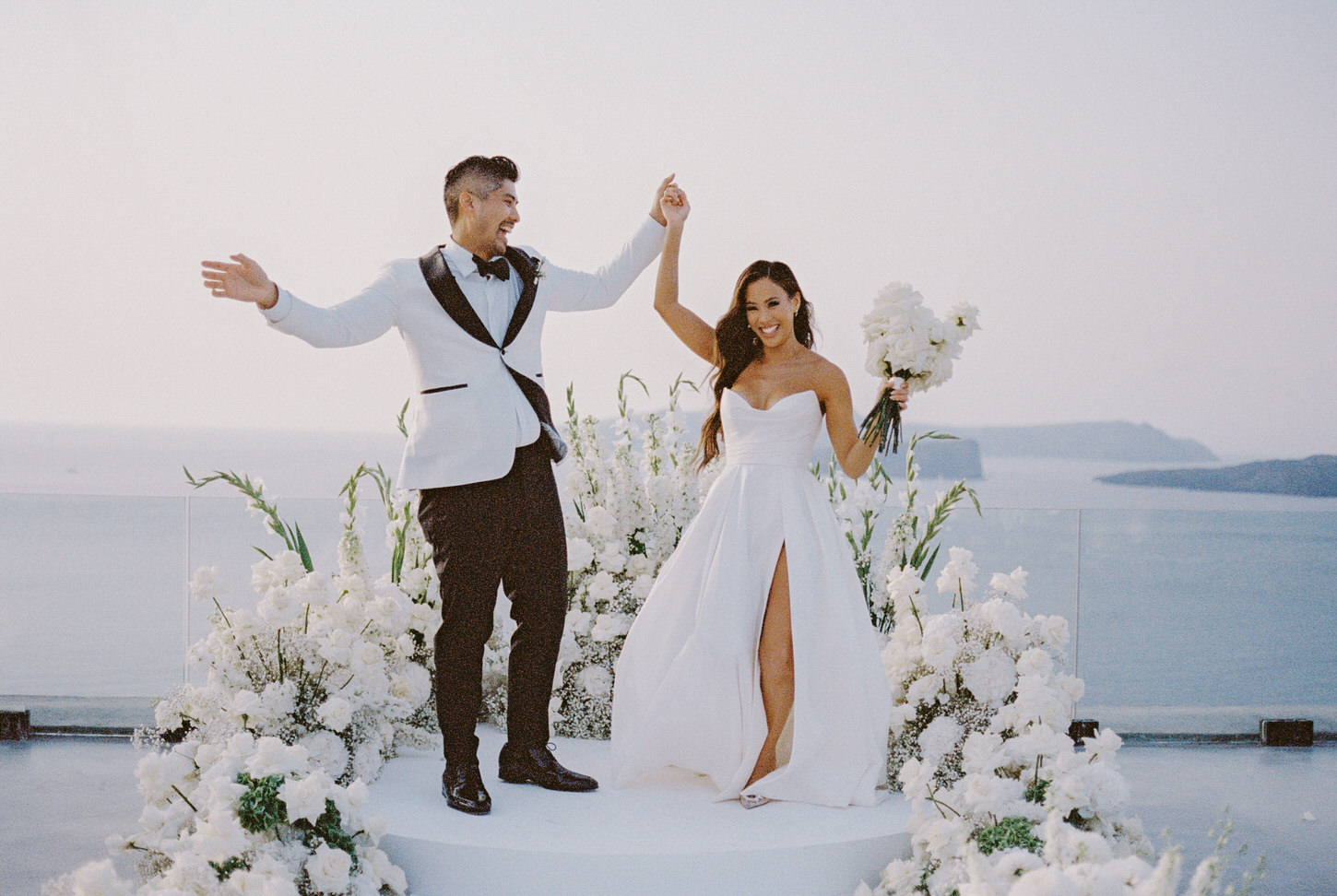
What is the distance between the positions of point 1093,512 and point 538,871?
369 cm

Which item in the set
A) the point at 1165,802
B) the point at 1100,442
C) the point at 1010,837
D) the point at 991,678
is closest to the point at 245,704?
the point at 1010,837

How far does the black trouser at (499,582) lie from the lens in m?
2.86

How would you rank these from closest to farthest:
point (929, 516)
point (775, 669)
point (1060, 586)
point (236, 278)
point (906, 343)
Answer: point (236, 278) < point (906, 343) < point (775, 669) < point (929, 516) < point (1060, 586)

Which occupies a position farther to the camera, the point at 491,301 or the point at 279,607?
the point at 279,607

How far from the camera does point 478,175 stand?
9.44 ft

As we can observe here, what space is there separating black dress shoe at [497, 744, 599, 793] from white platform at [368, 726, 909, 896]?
0.18 ft

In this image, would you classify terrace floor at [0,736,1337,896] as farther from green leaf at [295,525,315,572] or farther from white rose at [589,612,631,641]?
white rose at [589,612,631,641]

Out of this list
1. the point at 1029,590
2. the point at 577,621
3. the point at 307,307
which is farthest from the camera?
the point at 1029,590

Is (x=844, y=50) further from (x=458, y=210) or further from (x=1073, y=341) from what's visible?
(x=458, y=210)

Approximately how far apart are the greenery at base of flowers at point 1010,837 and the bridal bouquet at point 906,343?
108cm

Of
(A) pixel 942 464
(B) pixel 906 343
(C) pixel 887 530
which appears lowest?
(C) pixel 887 530

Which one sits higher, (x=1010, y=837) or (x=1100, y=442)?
(x=1100, y=442)

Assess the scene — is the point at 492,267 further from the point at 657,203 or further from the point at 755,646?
the point at 755,646

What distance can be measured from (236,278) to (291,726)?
1.29 m
